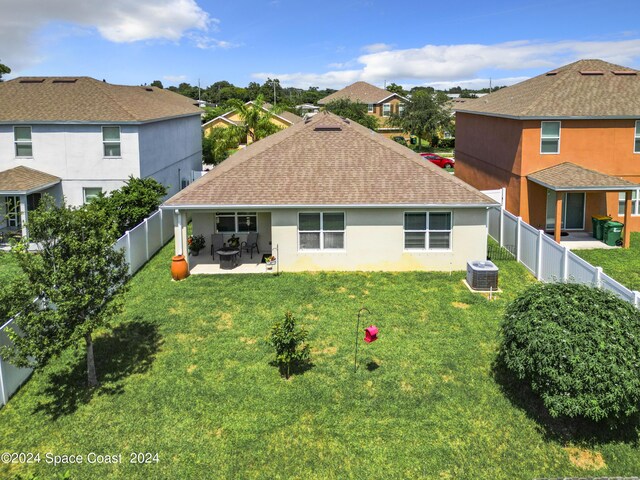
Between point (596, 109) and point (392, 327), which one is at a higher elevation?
point (596, 109)

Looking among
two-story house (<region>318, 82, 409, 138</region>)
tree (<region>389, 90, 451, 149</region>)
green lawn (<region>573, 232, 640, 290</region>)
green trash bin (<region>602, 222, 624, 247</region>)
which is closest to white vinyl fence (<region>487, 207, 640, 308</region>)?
green lawn (<region>573, 232, 640, 290</region>)

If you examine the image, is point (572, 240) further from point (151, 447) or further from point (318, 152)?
point (151, 447)

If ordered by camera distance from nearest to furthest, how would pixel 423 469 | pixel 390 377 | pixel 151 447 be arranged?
pixel 423 469 < pixel 151 447 < pixel 390 377

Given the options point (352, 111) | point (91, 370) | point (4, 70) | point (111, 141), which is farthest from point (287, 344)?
point (4, 70)

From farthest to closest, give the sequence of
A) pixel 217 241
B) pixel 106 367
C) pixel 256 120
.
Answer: pixel 256 120
pixel 217 241
pixel 106 367

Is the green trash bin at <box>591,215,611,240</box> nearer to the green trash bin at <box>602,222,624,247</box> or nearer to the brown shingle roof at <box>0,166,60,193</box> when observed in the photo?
the green trash bin at <box>602,222,624,247</box>

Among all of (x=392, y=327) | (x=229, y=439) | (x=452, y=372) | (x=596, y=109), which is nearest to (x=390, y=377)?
(x=452, y=372)

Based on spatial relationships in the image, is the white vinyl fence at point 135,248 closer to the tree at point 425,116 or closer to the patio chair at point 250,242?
the patio chair at point 250,242

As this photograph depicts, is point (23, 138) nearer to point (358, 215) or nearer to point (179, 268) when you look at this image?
point (179, 268)
